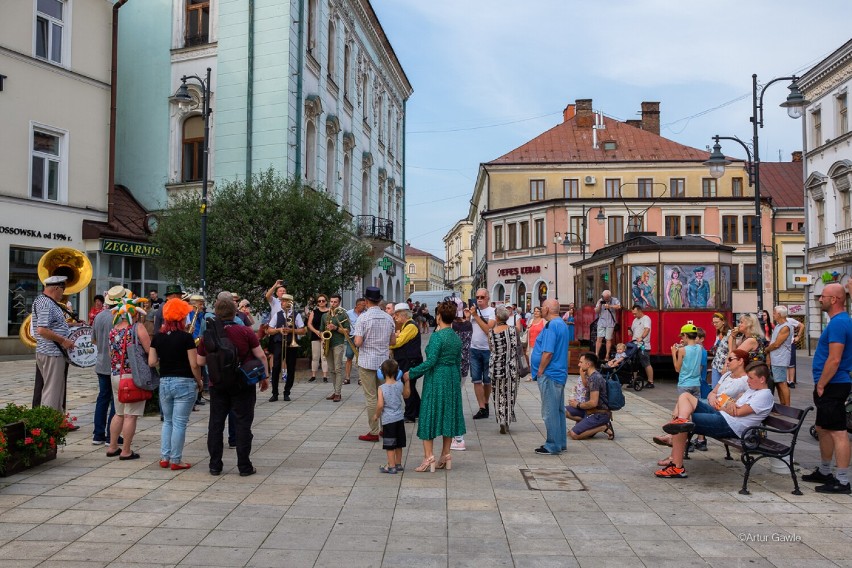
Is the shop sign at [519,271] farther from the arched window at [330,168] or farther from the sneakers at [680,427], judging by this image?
the sneakers at [680,427]

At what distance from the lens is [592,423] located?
31.3 ft

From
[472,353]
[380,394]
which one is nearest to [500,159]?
[472,353]

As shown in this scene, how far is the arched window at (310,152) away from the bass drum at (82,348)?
18.6 metres

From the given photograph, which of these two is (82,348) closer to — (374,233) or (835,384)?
(835,384)

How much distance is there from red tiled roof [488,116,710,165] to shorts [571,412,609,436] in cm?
5008

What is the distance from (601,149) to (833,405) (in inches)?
2158

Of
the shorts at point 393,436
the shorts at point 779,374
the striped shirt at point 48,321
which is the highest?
the striped shirt at point 48,321

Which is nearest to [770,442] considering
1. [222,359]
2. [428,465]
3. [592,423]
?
[592,423]

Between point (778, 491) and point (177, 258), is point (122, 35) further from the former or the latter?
point (778, 491)

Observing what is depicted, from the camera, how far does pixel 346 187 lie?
1293 inches

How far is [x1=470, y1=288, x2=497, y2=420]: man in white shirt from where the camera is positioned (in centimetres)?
1095

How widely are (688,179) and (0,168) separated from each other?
48.9 m

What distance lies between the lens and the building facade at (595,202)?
51.6 m

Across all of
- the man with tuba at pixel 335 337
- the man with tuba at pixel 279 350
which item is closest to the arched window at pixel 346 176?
the man with tuba at pixel 335 337
